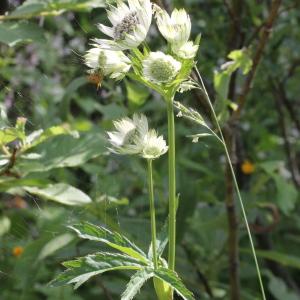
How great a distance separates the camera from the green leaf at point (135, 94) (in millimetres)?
1527

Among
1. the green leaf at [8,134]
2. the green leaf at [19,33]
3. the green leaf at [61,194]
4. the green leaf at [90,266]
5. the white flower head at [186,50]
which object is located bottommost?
the green leaf at [61,194]

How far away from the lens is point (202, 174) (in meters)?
2.37

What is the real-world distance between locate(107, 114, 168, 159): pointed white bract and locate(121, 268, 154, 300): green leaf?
130 mm

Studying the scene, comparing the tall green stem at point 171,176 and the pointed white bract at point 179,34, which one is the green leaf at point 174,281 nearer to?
the tall green stem at point 171,176

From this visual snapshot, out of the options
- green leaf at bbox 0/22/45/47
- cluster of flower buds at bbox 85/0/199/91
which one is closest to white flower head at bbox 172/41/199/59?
cluster of flower buds at bbox 85/0/199/91

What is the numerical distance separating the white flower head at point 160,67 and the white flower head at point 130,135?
7 centimetres

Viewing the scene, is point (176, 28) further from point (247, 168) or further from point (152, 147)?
point (247, 168)

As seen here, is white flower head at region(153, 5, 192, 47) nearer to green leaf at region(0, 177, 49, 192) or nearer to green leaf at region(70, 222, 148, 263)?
green leaf at region(70, 222, 148, 263)

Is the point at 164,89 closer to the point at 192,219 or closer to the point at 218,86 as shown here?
the point at 218,86

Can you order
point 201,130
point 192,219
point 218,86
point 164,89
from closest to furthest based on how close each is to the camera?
point 164,89 < point 218,86 < point 201,130 < point 192,219

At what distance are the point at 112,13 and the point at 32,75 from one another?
1.89m

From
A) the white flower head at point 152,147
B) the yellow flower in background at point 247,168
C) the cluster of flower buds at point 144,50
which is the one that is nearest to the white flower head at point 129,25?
the cluster of flower buds at point 144,50

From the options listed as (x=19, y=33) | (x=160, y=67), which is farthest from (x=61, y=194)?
(x=160, y=67)

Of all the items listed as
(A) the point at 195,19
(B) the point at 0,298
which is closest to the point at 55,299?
(B) the point at 0,298
